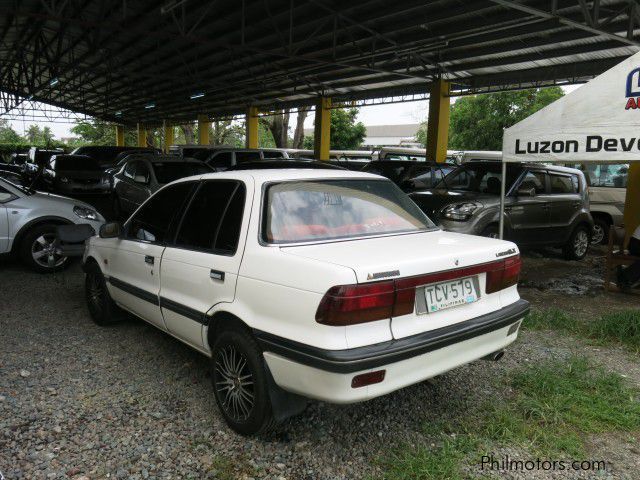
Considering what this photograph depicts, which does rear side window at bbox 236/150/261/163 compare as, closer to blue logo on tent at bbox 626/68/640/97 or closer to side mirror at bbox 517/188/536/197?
Result: side mirror at bbox 517/188/536/197

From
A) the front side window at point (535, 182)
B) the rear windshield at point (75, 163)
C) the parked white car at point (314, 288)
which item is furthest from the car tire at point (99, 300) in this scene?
the rear windshield at point (75, 163)

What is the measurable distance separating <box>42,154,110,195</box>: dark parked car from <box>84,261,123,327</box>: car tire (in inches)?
420

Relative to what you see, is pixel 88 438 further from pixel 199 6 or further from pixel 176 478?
pixel 199 6

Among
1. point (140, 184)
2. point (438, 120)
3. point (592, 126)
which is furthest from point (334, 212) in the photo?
point (438, 120)

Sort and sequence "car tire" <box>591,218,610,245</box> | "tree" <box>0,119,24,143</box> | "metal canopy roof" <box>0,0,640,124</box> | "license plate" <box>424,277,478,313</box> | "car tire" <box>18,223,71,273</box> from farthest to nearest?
"tree" <box>0,119,24,143</box> < "metal canopy roof" <box>0,0,640,124</box> < "car tire" <box>591,218,610,245</box> < "car tire" <box>18,223,71,273</box> < "license plate" <box>424,277,478,313</box>

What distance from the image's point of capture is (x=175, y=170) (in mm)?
9797

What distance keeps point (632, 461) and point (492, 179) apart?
5371mm

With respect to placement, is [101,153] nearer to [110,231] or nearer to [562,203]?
[110,231]

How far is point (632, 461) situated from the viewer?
2.80 m

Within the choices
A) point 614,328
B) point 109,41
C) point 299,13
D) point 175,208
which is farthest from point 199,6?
point 614,328

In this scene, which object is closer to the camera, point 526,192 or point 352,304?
point 352,304

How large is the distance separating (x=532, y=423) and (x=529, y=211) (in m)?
4.94

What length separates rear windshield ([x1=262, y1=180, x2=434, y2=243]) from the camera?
293cm

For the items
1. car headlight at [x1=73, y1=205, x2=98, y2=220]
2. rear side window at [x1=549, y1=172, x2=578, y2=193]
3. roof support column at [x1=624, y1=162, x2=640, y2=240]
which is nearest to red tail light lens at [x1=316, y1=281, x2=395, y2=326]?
car headlight at [x1=73, y1=205, x2=98, y2=220]
